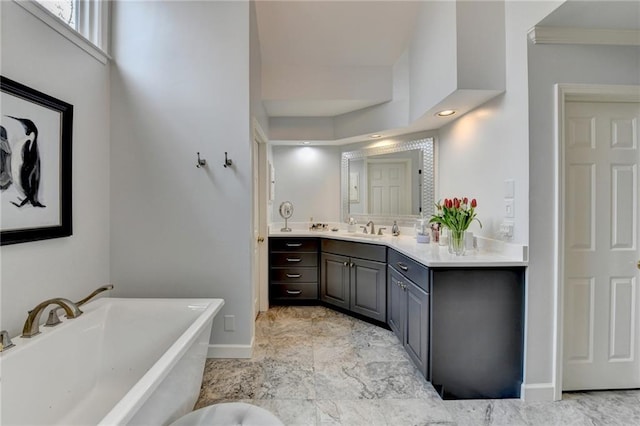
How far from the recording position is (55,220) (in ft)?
6.13

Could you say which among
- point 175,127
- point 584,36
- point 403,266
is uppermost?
point 584,36

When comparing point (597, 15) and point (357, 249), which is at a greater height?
point (597, 15)

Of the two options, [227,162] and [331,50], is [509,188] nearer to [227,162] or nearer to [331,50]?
[227,162]

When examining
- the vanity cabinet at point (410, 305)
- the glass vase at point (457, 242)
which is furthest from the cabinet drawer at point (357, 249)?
the glass vase at point (457, 242)

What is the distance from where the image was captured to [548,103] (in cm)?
190

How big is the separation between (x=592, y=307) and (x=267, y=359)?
2377 mm

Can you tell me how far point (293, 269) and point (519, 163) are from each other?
2.59 meters

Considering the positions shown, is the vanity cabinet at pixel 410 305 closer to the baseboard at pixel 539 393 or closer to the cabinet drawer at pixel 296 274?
the baseboard at pixel 539 393

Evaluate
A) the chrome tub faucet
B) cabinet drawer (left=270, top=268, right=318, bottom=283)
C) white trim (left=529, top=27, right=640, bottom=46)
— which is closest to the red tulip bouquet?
white trim (left=529, top=27, right=640, bottom=46)

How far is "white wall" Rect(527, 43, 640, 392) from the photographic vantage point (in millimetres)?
1896

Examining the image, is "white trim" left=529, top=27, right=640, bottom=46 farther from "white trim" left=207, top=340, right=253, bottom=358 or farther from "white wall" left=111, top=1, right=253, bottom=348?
"white trim" left=207, top=340, right=253, bottom=358

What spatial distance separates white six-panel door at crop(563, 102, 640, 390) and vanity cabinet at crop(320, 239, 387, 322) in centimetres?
147

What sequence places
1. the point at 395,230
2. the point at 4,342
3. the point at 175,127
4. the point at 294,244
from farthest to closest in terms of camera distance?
1. the point at 294,244
2. the point at 395,230
3. the point at 175,127
4. the point at 4,342

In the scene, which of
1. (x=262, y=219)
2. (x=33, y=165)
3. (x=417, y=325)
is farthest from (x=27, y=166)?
(x=417, y=325)
